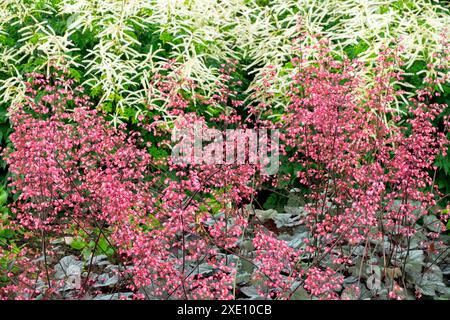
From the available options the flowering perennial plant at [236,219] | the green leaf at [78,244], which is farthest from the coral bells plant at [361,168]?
the green leaf at [78,244]

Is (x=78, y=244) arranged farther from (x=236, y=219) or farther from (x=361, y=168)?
(x=361, y=168)

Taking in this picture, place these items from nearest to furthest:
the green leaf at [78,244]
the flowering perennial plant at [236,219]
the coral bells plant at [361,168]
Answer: the flowering perennial plant at [236,219], the coral bells plant at [361,168], the green leaf at [78,244]

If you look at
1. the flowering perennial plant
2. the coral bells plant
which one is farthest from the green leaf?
the coral bells plant

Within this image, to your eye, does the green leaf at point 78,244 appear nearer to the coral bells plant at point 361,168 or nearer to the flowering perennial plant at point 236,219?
the flowering perennial plant at point 236,219

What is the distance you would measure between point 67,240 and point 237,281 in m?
1.30

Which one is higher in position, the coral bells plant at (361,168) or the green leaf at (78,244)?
the coral bells plant at (361,168)

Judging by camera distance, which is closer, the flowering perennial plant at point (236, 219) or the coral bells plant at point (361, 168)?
the flowering perennial plant at point (236, 219)

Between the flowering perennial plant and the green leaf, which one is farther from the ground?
the flowering perennial plant

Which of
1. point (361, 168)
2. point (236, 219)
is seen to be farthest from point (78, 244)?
point (361, 168)

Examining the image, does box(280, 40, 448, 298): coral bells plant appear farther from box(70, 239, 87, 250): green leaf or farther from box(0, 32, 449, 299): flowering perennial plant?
box(70, 239, 87, 250): green leaf

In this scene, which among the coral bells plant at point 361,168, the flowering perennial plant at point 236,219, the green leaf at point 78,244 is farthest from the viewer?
the green leaf at point 78,244

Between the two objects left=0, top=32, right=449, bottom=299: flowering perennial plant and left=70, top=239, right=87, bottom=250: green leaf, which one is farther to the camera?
left=70, top=239, right=87, bottom=250: green leaf

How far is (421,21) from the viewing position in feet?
17.8

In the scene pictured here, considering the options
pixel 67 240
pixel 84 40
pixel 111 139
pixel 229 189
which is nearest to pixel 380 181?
pixel 229 189
